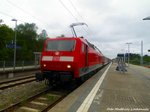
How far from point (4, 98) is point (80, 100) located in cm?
389

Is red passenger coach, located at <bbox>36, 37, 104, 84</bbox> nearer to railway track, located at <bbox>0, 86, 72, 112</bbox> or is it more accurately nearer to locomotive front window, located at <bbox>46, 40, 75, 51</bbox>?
locomotive front window, located at <bbox>46, 40, 75, 51</bbox>

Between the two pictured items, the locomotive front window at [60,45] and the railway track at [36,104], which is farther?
the locomotive front window at [60,45]

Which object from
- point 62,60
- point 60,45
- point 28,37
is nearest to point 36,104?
point 62,60

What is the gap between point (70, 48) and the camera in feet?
49.8

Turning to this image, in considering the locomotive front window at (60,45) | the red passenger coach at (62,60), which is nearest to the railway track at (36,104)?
the red passenger coach at (62,60)

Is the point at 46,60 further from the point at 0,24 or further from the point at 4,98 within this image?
the point at 0,24

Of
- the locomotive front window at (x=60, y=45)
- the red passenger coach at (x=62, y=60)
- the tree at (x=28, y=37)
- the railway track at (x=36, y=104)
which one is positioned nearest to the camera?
the railway track at (x=36, y=104)

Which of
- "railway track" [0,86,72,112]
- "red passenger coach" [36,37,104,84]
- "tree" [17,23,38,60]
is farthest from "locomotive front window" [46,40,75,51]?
"tree" [17,23,38,60]

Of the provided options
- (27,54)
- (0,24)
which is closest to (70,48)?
(0,24)

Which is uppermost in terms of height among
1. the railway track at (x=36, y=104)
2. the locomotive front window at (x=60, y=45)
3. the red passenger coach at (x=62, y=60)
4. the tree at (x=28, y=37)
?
the tree at (x=28, y=37)

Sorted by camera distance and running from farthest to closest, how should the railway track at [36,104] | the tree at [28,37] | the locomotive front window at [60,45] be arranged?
the tree at [28,37], the locomotive front window at [60,45], the railway track at [36,104]

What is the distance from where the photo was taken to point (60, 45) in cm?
1552

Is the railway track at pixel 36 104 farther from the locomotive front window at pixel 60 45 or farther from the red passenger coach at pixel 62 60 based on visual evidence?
the locomotive front window at pixel 60 45

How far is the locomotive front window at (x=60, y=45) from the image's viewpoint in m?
15.2
